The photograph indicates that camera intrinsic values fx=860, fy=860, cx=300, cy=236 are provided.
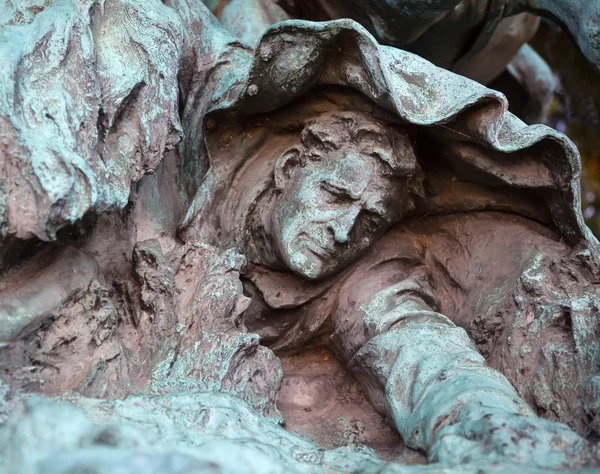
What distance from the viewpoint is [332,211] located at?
150cm

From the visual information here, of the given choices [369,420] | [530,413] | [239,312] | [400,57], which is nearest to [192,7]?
[400,57]

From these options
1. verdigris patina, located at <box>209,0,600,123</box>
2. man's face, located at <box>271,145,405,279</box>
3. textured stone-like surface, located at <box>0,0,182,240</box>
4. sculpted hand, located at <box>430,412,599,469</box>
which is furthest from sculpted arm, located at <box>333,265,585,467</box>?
verdigris patina, located at <box>209,0,600,123</box>

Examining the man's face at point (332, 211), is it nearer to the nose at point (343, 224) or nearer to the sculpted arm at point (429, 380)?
the nose at point (343, 224)

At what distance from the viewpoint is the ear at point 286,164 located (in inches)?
63.1

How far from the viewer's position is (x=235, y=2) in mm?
2107

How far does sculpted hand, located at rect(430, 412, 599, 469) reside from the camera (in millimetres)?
991

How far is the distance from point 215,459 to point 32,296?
0.45 metres

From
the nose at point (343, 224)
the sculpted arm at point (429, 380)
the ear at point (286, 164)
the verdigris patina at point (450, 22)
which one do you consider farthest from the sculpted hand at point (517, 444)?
the verdigris patina at point (450, 22)

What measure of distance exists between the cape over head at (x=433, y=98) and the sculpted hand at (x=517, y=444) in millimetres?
499

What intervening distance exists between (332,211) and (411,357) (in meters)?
0.30

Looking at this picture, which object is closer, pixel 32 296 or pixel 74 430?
pixel 74 430

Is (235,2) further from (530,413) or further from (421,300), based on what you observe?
(530,413)

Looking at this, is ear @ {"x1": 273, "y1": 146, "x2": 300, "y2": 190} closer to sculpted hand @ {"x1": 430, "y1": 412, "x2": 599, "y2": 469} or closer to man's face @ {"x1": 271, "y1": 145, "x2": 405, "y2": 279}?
man's face @ {"x1": 271, "y1": 145, "x2": 405, "y2": 279}

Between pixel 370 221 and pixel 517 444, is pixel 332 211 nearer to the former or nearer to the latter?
pixel 370 221
